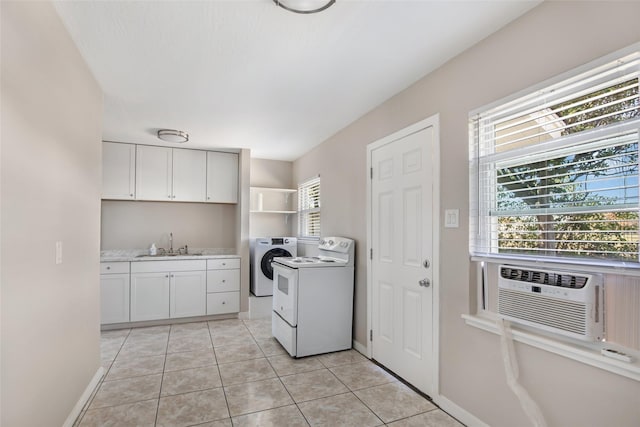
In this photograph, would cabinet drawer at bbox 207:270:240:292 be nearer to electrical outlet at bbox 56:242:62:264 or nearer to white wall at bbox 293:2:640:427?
electrical outlet at bbox 56:242:62:264

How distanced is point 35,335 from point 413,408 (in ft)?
7.54

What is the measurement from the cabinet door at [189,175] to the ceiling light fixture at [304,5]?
356cm

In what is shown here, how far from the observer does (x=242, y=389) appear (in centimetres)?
268

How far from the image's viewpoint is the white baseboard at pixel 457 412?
2.09m

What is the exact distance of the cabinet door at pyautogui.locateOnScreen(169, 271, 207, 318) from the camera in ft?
14.7

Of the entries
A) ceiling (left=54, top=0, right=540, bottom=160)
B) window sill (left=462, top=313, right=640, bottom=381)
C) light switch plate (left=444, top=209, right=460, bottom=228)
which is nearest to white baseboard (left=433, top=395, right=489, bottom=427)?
window sill (left=462, top=313, right=640, bottom=381)

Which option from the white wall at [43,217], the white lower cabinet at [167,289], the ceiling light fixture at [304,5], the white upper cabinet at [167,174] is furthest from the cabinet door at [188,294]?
the ceiling light fixture at [304,5]

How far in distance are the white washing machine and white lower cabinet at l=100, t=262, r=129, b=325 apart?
1.61 metres

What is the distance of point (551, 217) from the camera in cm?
175

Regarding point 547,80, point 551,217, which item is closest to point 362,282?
point 551,217

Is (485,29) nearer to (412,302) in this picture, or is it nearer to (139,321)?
(412,302)

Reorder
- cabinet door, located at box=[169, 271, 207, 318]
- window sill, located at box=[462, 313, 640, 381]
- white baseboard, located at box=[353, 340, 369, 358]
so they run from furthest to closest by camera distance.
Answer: cabinet door, located at box=[169, 271, 207, 318]
white baseboard, located at box=[353, 340, 369, 358]
window sill, located at box=[462, 313, 640, 381]

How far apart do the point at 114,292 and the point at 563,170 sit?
4692 mm

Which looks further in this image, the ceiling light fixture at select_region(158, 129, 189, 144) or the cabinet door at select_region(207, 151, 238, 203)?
the cabinet door at select_region(207, 151, 238, 203)
